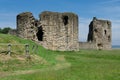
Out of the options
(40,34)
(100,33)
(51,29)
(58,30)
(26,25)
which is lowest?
(40,34)

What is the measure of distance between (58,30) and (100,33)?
1617 cm

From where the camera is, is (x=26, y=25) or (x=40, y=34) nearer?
(x=26, y=25)

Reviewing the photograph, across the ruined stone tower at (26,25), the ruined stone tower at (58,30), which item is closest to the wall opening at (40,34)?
the ruined stone tower at (58,30)

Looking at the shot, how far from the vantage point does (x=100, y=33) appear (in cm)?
5916

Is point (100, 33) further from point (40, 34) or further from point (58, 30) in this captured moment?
point (40, 34)

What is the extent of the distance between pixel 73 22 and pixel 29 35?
6.73 m

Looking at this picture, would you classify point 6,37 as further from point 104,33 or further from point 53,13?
point 104,33

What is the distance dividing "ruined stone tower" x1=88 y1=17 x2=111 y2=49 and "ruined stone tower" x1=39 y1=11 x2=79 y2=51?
13553 millimetres

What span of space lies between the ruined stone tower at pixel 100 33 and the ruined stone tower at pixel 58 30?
1355 centimetres

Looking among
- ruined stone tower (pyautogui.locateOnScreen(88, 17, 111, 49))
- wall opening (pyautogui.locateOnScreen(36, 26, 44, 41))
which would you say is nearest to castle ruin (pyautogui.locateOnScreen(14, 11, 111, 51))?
wall opening (pyautogui.locateOnScreen(36, 26, 44, 41))

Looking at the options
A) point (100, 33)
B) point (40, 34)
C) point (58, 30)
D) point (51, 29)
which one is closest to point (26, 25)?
point (40, 34)

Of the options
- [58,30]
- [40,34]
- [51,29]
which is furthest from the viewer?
[40,34]

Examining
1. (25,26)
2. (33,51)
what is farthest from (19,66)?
(25,26)

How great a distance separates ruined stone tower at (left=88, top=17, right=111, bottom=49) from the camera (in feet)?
193
